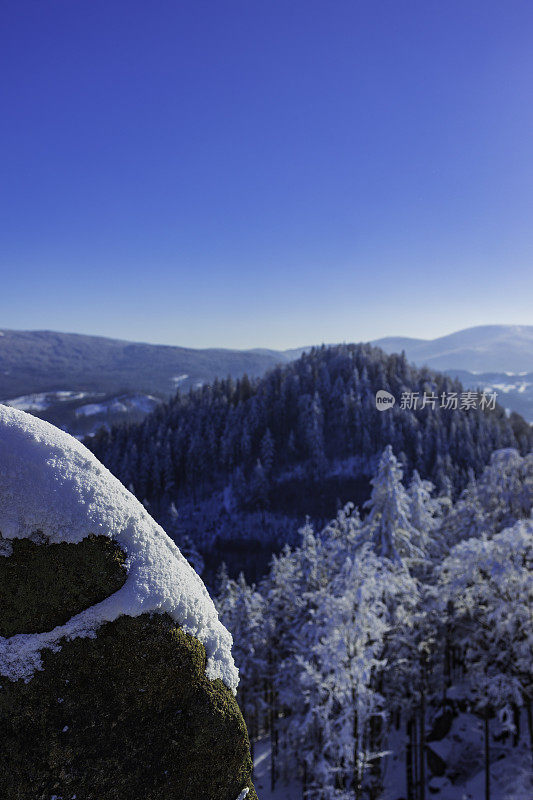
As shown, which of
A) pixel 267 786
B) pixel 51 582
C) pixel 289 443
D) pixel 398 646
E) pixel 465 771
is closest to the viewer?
pixel 51 582

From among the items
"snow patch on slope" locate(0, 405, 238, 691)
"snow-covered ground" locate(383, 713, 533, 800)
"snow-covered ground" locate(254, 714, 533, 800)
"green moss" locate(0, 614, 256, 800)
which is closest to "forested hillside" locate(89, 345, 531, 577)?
"snow-covered ground" locate(254, 714, 533, 800)

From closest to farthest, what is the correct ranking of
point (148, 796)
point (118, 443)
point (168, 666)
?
1. point (148, 796)
2. point (168, 666)
3. point (118, 443)

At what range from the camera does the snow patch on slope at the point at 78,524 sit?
9.43 feet

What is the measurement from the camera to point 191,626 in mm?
3467

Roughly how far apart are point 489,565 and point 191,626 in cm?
1420

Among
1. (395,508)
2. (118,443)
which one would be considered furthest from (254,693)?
(118,443)

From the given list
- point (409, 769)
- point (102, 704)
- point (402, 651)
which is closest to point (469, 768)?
point (409, 769)

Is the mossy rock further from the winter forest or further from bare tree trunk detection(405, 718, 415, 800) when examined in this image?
bare tree trunk detection(405, 718, 415, 800)

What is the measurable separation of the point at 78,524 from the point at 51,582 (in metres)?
0.41

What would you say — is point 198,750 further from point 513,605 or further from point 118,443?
point 118,443

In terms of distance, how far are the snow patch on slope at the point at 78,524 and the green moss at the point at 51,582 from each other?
0.19ft

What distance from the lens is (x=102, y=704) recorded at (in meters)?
3.02

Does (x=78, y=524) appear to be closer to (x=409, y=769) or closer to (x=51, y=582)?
(x=51, y=582)

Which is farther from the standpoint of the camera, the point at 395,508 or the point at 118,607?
the point at 395,508
